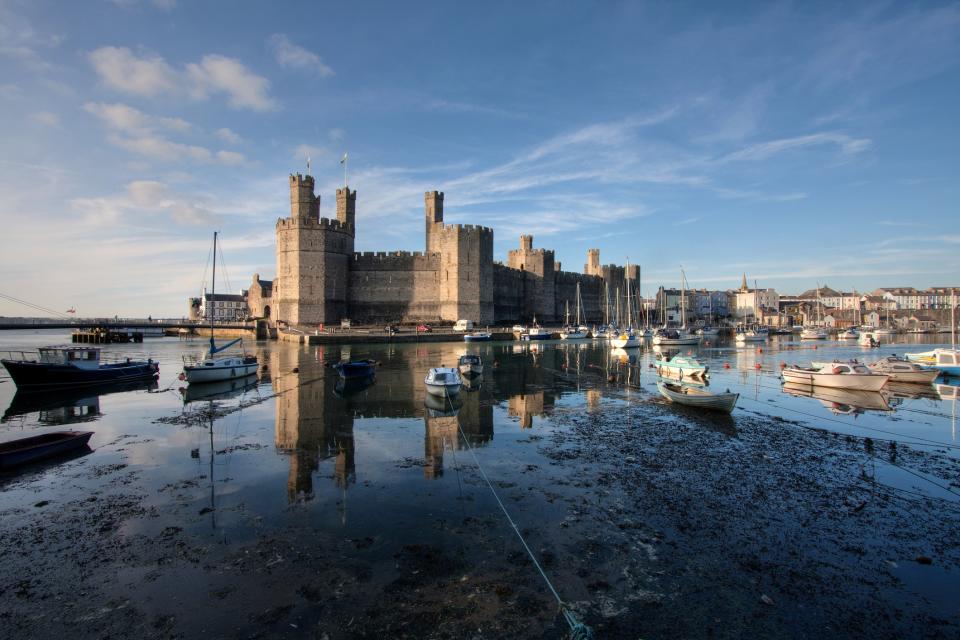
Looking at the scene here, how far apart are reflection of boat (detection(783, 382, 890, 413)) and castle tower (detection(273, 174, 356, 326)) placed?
3487 centimetres

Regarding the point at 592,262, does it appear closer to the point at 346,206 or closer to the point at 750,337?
the point at 750,337

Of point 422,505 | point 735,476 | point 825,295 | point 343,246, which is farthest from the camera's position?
point 825,295

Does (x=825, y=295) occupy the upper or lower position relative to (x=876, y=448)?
upper

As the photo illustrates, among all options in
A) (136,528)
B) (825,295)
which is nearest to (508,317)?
(136,528)

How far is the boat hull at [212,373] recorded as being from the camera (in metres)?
17.0

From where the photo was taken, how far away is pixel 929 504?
633 cm

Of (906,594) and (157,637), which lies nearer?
(157,637)

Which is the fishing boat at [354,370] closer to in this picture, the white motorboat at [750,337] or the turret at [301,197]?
the turret at [301,197]

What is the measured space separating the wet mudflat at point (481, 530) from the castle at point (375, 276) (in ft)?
103

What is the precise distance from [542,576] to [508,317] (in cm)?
5009

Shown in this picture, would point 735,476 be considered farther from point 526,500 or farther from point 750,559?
point 526,500

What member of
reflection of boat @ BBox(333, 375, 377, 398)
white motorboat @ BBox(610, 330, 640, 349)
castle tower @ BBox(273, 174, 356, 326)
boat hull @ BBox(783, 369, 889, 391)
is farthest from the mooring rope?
castle tower @ BBox(273, 174, 356, 326)

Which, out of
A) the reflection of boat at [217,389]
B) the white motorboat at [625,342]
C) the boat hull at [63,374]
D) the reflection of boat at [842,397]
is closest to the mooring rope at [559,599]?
the reflection of boat at [842,397]

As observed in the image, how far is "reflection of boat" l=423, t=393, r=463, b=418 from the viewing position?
12045 millimetres
